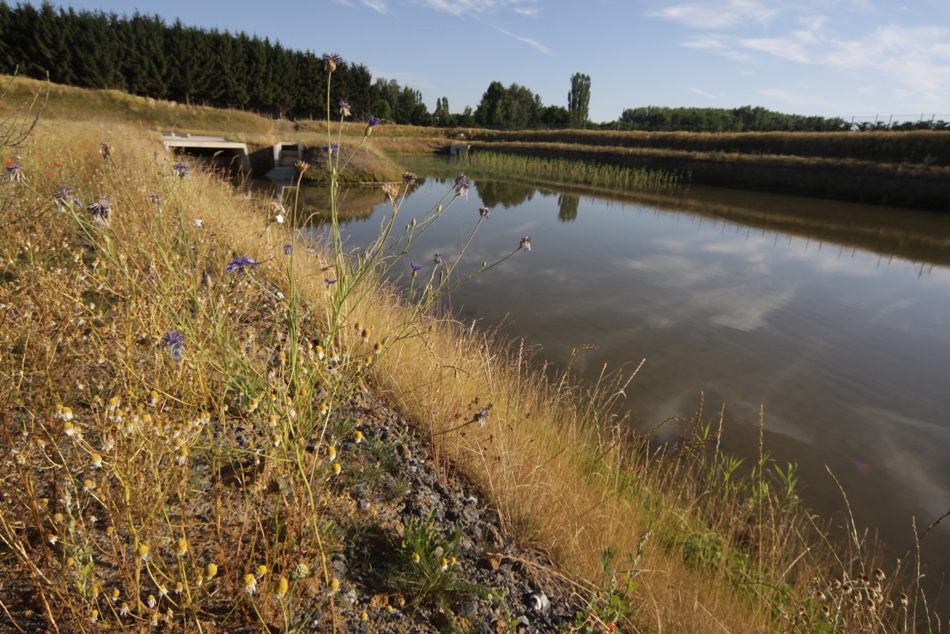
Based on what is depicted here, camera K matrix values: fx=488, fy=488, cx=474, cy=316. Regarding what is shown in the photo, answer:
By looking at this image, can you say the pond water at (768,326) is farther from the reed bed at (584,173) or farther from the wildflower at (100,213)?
the reed bed at (584,173)

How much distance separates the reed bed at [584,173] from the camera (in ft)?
67.9

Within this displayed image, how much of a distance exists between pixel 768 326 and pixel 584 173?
18.0 meters

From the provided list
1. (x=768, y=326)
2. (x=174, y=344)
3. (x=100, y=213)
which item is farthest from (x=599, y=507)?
(x=768, y=326)

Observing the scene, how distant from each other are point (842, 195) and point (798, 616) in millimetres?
22361

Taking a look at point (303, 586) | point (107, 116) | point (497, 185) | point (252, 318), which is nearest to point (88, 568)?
point (303, 586)

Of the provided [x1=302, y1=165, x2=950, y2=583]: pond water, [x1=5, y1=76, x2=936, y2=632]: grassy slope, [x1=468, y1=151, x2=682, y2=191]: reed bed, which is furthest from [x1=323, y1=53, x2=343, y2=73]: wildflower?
[x1=468, y1=151, x2=682, y2=191]: reed bed

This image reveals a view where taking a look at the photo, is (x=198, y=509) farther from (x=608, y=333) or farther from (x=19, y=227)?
(x=608, y=333)

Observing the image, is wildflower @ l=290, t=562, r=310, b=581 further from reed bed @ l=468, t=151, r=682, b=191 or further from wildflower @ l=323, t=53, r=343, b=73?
reed bed @ l=468, t=151, r=682, b=191

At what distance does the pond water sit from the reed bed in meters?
8.28

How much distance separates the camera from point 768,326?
20.2ft

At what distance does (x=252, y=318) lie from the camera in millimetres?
2971

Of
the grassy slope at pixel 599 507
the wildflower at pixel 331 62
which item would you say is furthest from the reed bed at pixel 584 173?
the wildflower at pixel 331 62

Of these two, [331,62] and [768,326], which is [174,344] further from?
[768,326]

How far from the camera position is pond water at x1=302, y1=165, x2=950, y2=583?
3650 mm
